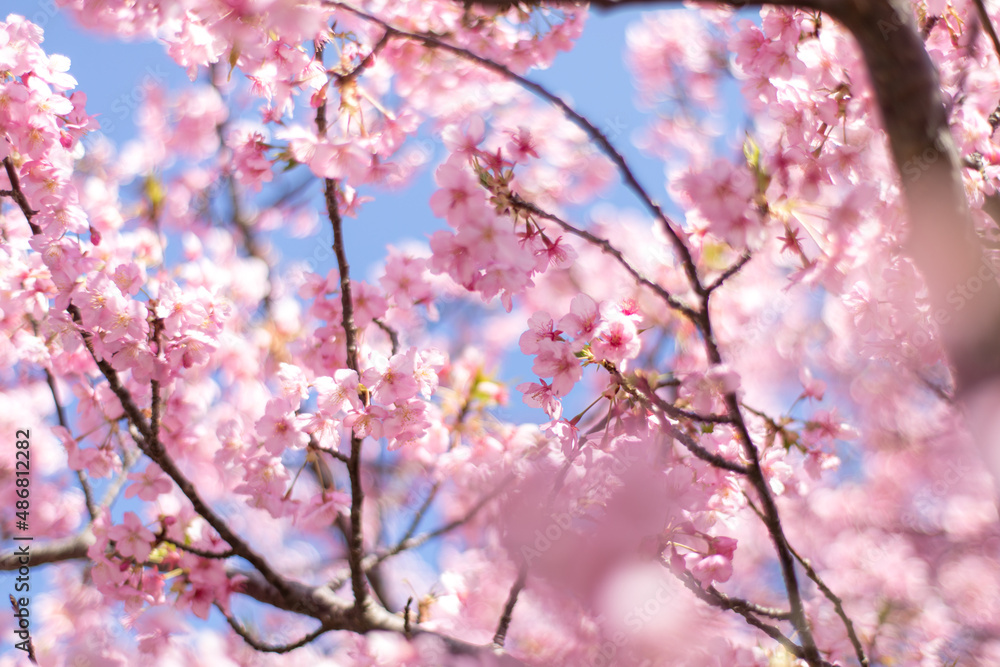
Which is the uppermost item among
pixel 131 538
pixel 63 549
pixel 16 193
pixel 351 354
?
pixel 16 193

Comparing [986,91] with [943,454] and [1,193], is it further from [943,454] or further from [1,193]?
[943,454]

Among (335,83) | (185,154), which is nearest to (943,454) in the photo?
(335,83)

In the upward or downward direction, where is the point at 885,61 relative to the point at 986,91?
downward

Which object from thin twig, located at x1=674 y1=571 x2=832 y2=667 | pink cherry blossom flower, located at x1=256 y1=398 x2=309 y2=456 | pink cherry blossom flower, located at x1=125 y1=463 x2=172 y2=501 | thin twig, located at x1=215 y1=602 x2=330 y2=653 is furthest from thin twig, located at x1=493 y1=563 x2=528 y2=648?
pink cherry blossom flower, located at x1=125 y1=463 x2=172 y2=501

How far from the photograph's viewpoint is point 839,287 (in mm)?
1796

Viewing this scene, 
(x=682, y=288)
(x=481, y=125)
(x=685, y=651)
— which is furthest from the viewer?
(x=682, y=288)

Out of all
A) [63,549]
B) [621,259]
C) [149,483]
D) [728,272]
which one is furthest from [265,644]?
[728,272]

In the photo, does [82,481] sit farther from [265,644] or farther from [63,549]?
[265,644]

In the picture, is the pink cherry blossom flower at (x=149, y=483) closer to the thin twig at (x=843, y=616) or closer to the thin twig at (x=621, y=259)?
the thin twig at (x=621, y=259)

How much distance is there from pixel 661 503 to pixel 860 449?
4875 mm

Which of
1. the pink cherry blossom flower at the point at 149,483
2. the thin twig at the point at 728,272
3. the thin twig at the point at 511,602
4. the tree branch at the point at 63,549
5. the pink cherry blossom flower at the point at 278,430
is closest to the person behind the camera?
the thin twig at the point at 728,272

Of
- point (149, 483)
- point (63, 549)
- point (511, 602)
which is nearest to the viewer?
point (511, 602)

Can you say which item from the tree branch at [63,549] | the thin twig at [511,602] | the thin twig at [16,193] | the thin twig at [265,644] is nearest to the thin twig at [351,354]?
the thin twig at [265,644]

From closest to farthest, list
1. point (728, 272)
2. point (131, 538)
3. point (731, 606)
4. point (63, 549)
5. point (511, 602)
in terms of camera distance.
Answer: point (728, 272), point (731, 606), point (511, 602), point (131, 538), point (63, 549)
